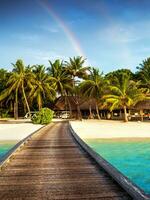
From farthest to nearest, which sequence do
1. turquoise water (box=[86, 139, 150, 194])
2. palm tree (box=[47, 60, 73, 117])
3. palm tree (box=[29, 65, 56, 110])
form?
palm tree (box=[47, 60, 73, 117])
palm tree (box=[29, 65, 56, 110])
turquoise water (box=[86, 139, 150, 194])

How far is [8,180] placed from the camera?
23.4ft

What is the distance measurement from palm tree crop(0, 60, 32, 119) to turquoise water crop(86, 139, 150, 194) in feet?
129

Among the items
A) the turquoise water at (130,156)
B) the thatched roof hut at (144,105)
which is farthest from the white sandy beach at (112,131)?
the thatched roof hut at (144,105)

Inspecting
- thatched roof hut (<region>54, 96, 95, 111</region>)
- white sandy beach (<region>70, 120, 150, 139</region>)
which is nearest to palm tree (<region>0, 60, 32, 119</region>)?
thatched roof hut (<region>54, 96, 95, 111</region>)

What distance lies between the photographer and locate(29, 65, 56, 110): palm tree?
6084 centimetres

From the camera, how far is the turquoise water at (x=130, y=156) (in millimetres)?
12603

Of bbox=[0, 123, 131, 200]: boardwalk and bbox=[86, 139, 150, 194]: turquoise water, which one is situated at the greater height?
bbox=[0, 123, 131, 200]: boardwalk

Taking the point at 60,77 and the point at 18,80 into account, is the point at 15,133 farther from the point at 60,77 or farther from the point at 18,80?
the point at 60,77

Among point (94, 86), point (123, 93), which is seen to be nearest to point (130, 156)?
point (123, 93)

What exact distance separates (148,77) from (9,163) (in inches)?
2035

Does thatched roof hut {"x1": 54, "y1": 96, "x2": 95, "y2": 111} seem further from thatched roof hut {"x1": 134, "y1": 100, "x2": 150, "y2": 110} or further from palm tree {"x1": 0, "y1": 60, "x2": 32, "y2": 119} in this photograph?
thatched roof hut {"x1": 134, "y1": 100, "x2": 150, "y2": 110}

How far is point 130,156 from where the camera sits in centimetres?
1728

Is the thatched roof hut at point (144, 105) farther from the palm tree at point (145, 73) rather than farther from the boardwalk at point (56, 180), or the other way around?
the boardwalk at point (56, 180)

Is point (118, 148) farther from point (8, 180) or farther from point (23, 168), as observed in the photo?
point (8, 180)
